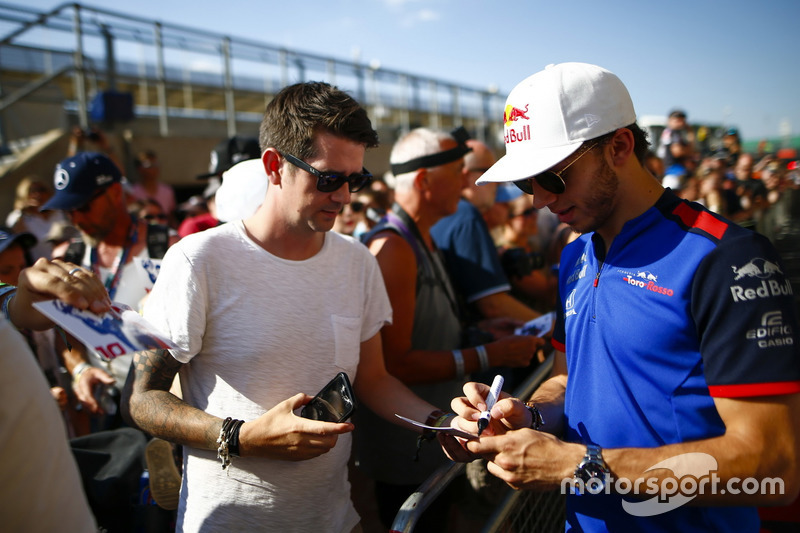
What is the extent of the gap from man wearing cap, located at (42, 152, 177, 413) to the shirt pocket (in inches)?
65.7

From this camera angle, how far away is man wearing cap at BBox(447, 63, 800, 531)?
136 cm

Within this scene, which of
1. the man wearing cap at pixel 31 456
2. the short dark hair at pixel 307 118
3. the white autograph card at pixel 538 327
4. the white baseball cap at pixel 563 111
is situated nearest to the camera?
the man wearing cap at pixel 31 456

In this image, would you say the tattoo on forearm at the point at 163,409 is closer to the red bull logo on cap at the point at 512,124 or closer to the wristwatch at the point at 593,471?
the wristwatch at the point at 593,471

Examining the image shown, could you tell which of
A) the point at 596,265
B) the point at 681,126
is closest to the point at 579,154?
the point at 596,265

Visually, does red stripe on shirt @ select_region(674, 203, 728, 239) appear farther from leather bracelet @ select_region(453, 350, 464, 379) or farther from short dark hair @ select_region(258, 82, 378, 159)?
leather bracelet @ select_region(453, 350, 464, 379)

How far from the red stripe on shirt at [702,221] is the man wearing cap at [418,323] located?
4.65 ft

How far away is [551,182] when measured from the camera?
1710mm

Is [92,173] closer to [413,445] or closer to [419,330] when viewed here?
[419,330]

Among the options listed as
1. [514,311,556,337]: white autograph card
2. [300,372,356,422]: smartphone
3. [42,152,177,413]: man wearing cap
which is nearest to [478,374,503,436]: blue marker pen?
[300,372,356,422]: smartphone

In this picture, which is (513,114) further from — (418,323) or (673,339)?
(418,323)

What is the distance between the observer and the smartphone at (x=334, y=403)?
1711mm

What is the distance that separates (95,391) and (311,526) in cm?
179

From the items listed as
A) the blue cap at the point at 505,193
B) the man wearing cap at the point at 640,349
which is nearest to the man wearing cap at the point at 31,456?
the man wearing cap at the point at 640,349

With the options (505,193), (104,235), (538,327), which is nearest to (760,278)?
(538,327)
